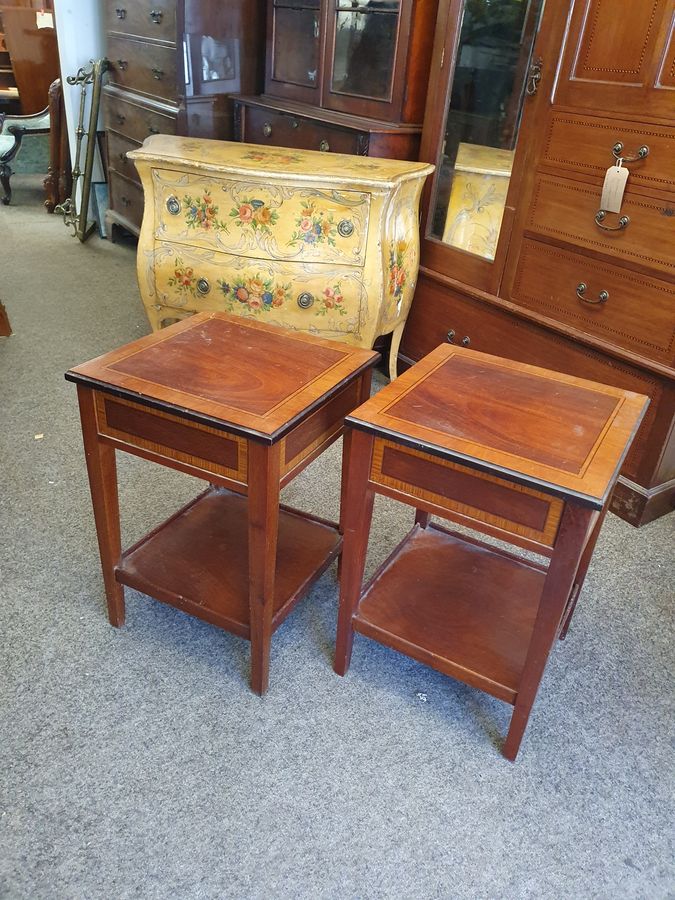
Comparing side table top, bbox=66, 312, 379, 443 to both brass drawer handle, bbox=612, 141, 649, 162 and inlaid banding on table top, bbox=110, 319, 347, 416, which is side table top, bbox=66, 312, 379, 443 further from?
brass drawer handle, bbox=612, 141, 649, 162

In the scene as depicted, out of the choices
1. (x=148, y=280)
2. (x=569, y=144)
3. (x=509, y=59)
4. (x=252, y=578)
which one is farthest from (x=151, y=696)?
(x=509, y=59)

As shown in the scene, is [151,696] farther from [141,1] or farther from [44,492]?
[141,1]

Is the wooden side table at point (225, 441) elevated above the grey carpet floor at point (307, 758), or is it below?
above

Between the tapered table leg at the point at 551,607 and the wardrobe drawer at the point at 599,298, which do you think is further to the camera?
the wardrobe drawer at the point at 599,298

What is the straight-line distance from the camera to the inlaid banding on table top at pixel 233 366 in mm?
1293

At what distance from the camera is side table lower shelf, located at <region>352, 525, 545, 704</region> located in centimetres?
135

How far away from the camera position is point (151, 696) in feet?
4.74

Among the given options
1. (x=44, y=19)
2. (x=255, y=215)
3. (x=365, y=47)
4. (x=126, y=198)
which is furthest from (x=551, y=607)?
(x=44, y=19)

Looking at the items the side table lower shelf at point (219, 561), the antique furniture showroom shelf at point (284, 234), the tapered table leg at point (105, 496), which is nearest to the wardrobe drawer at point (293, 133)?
the antique furniture showroom shelf at point (284, 234)

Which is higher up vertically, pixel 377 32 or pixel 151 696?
pixel 377 32

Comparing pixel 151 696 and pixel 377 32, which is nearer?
pixel 151 696

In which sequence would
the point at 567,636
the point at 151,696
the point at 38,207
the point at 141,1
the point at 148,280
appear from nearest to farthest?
the point at 151,696 → the point at 567,636 → the point at 148,280 → the point at 141,1 → the point at 38,207

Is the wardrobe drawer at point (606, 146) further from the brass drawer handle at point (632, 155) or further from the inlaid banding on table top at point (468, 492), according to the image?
the inlaid banding on table top at point (468, 492)

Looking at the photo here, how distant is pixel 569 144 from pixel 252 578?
1547 mm
